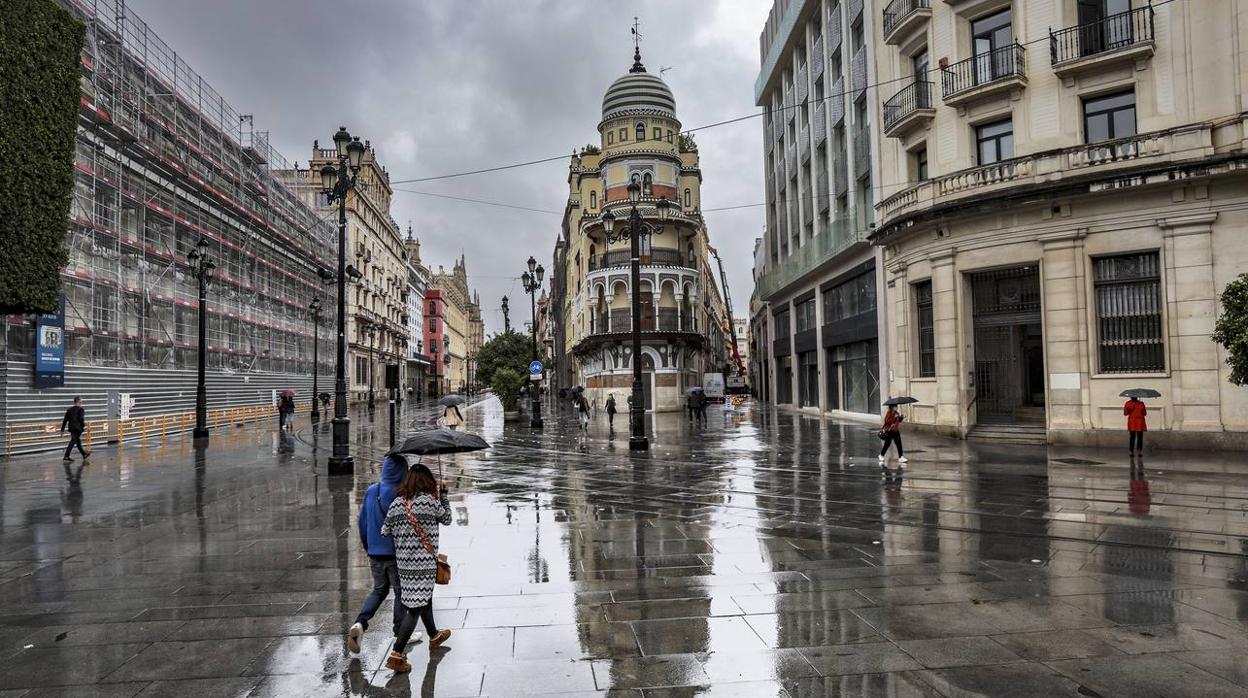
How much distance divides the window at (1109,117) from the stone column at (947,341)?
4660 mm

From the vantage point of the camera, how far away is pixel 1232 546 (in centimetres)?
787

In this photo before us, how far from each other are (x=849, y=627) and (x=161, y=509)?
10.3 metres

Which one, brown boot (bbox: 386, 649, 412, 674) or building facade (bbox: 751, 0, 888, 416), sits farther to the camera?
building facade (bbox: 751, 0, 888, 416)

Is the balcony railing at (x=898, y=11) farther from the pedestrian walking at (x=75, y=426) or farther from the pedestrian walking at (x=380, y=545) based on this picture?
the pedestrian walking at (x=75, y=426)

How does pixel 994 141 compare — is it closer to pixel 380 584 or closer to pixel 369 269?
pixel 380 584

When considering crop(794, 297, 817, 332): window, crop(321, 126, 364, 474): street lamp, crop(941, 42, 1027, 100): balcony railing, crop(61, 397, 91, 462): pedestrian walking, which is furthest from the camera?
crop(794, 297, 817, 332): window

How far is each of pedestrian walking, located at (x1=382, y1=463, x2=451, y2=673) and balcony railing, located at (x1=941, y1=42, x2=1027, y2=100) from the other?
21551mm

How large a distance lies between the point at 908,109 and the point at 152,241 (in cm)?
2770

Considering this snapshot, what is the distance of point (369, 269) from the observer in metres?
70.1

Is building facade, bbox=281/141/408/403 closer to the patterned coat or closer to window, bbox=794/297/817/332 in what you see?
window, bbox=794/297/817/332

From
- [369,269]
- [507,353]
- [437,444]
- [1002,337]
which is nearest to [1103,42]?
[1002,337]

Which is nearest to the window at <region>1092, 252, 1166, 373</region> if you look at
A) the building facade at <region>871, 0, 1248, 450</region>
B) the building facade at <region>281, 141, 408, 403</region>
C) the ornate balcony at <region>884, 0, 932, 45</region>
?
the building facade at <region>871, 0, 1248, 450</region>

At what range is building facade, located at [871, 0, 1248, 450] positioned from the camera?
17.9 metres

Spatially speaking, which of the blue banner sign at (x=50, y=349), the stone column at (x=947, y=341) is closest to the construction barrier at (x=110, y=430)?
the blue banner sign at (x=50, y=349)
